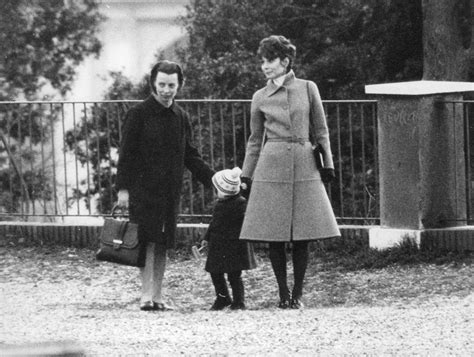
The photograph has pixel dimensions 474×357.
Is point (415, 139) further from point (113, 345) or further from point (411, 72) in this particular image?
point (411, 72)

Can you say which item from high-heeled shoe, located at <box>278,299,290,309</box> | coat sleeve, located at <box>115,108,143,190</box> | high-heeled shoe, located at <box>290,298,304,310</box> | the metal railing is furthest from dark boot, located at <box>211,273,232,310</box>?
the metal railing

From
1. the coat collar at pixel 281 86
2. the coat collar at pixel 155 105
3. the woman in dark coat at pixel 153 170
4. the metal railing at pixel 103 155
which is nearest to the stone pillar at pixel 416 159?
the metal railing at pixel 103 155

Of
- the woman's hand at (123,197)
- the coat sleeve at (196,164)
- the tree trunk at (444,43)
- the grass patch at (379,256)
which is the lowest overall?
the grass patch at (379,256)

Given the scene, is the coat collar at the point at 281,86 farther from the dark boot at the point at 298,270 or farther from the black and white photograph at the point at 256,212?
the dark boot at the point at 298,270

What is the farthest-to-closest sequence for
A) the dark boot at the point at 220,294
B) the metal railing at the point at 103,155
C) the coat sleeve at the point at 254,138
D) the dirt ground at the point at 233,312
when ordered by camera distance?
1. the metal railing at the point at 103,155
2. the dark boot at the point at 220,294
3. the coat sleeve at the point at 254,138
4. the dirt ground at the point at 233,312

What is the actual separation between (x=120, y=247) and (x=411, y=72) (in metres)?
9.64

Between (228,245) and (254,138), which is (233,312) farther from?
(254,138)

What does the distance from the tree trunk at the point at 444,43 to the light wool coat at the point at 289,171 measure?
8.09 m

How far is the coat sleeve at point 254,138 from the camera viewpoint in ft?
34.7

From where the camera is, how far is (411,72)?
19.5 metres

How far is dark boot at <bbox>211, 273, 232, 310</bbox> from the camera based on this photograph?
1082 centimetres

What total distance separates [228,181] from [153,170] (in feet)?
1.72

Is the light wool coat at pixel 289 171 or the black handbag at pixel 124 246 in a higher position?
the light wool coat at pixel 289 171

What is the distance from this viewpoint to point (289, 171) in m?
10.5
